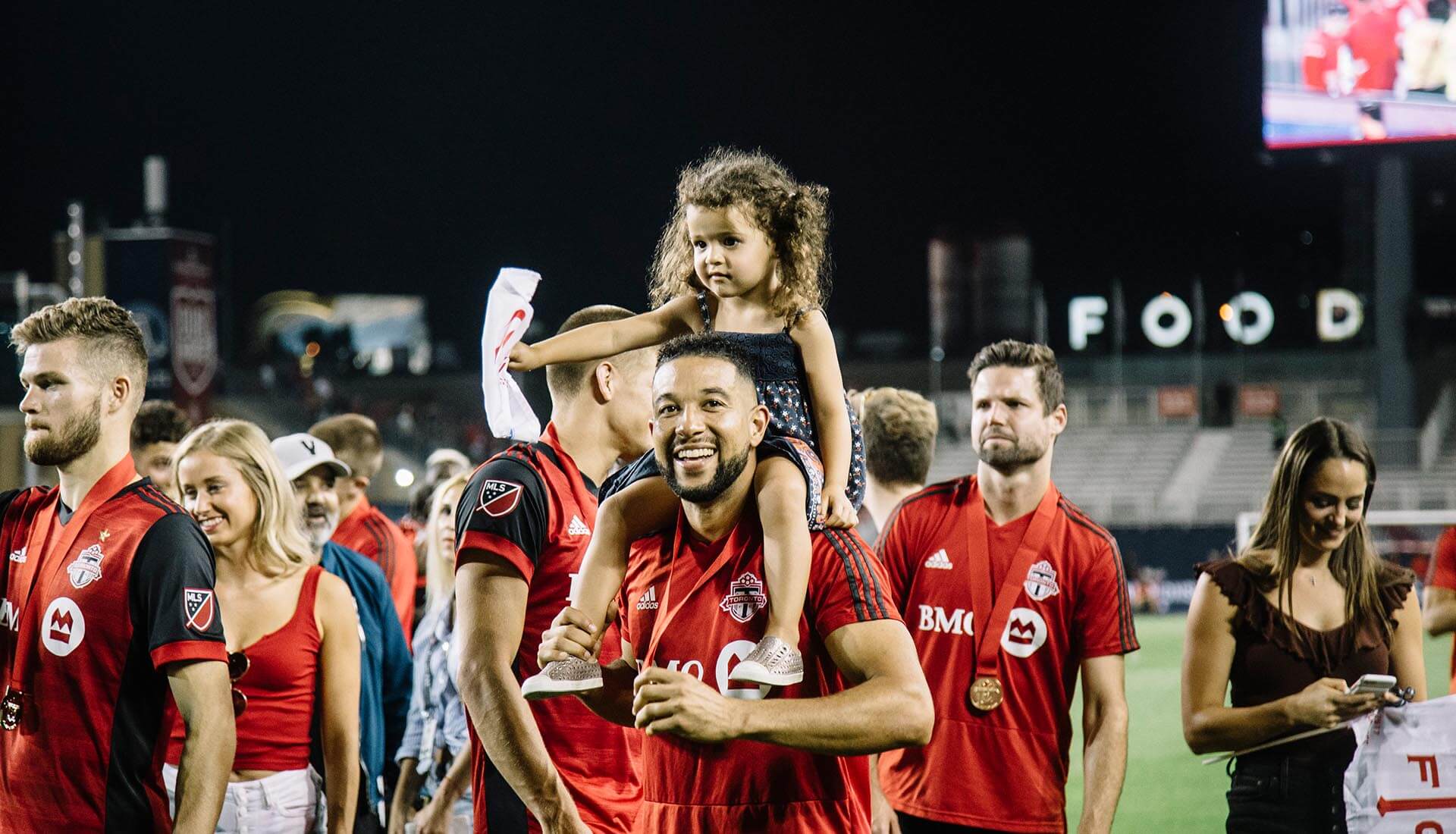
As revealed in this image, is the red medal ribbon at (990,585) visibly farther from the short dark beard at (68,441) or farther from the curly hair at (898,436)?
the short dark beard at (68,441)

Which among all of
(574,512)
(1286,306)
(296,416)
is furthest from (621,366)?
(1286,306)

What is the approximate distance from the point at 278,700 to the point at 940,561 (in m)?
1.95

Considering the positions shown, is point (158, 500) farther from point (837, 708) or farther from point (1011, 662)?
point (1011, 662)

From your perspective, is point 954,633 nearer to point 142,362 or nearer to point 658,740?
point 658,740

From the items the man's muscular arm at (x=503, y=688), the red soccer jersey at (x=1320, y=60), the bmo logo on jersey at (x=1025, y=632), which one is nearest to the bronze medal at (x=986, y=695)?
the bmo logo on jersey at (x=1025, y=632)

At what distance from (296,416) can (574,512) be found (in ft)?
127

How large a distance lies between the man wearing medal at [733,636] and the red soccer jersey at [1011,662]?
1.13m

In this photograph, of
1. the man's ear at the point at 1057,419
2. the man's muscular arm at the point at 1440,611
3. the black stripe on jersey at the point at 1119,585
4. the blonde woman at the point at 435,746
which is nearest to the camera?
the black stripe on jersey at the point at 1119,585

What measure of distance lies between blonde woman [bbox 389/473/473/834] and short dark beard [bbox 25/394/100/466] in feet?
5.15

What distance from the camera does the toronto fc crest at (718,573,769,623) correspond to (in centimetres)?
303

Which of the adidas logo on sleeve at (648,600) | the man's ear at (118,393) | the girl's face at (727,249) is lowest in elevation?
the adidas logo on sleeve at (648,600)

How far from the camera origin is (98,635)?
11.2 feet

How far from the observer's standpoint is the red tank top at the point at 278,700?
13.4 feet

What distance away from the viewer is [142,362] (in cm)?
370
